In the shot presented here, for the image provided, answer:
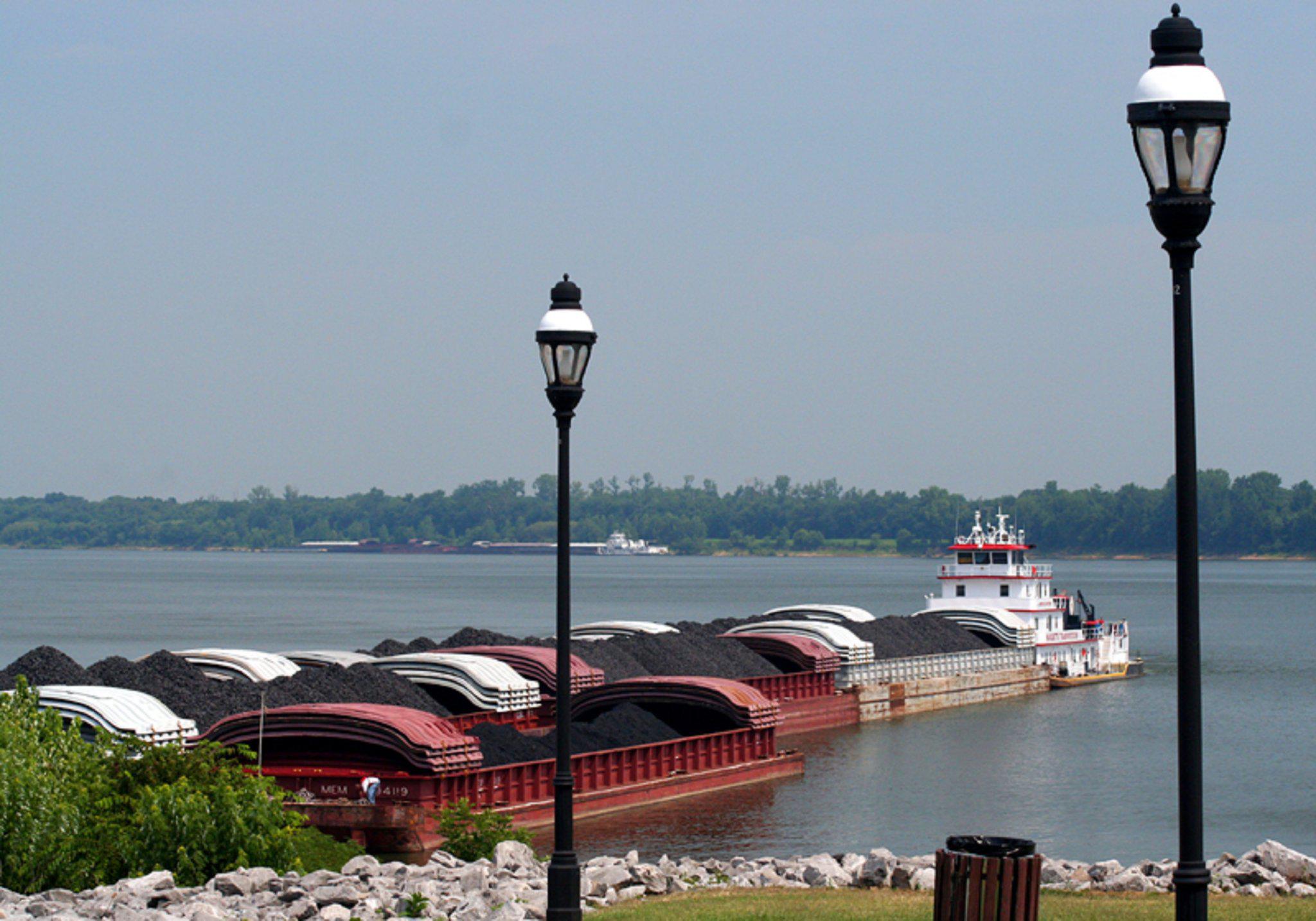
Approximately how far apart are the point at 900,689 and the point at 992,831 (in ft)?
83.5

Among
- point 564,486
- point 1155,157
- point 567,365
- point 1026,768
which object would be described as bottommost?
point 1026,768

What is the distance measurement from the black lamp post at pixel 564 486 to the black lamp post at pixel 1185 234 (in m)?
7.13

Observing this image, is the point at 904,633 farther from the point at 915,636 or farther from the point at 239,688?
the point at 239,688

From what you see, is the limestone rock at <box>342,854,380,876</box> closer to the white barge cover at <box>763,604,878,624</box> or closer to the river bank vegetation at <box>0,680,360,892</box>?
the river bank vegetation at <box>0,680,360,892</box>

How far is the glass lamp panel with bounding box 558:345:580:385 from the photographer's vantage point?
50.1 ft

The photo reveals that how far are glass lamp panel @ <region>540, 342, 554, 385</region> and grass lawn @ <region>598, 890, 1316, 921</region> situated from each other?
17.6ft

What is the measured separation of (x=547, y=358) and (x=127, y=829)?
8.99 metres

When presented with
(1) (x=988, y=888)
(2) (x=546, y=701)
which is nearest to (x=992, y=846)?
(1) (x=988, y=888)

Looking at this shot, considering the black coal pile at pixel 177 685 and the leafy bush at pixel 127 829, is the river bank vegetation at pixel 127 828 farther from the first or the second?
the black coal pile at pixel 177 685

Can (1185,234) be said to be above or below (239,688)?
above

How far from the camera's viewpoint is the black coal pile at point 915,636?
6556 centimetres

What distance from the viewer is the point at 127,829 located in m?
19.8

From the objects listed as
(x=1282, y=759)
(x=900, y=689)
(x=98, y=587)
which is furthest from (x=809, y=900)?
(x=98, y=587)

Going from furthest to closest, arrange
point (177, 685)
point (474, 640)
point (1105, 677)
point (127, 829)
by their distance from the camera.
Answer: point (1105, 677)
point (474, 640)
point (177, 685)
point (127, 829)
